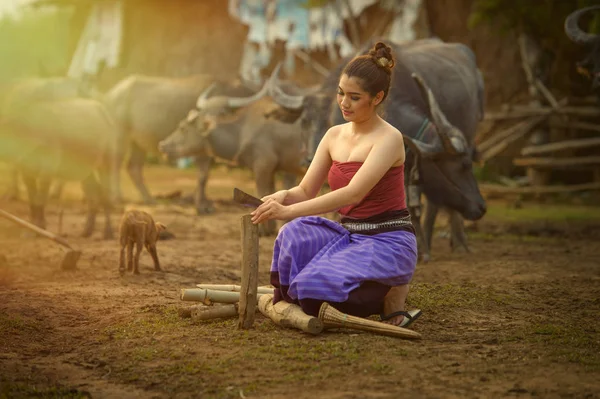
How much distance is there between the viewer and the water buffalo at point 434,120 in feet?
24.8

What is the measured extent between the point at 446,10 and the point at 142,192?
6.65 meters

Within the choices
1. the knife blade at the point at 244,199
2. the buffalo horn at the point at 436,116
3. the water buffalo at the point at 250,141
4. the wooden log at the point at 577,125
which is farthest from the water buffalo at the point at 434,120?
the wooden log at the point at 577,125

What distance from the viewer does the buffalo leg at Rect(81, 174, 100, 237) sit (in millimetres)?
9445

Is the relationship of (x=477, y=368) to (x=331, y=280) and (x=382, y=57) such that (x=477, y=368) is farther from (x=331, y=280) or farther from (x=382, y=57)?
(x=382, y=57)

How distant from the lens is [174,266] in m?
7.31

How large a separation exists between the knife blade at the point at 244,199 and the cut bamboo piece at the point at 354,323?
25.4 inches

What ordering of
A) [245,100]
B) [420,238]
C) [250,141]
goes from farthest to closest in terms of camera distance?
[245,100] < [250,141] < [420,238]

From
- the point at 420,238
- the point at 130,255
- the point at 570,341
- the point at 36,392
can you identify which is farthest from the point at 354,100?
the point at 420,238

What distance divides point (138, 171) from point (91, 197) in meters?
3.59

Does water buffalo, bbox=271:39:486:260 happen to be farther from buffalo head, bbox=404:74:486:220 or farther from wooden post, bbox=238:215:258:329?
wooden post, bbox=238:215:258:329

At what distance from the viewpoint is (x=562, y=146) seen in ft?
43.4

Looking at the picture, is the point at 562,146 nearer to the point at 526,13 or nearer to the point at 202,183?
the point at 526,13

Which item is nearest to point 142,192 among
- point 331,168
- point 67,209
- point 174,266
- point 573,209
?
point 67,209

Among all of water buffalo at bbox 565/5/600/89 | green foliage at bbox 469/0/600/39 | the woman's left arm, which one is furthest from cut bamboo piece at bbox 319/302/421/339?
green foliage at bbox 469/0/600/39
